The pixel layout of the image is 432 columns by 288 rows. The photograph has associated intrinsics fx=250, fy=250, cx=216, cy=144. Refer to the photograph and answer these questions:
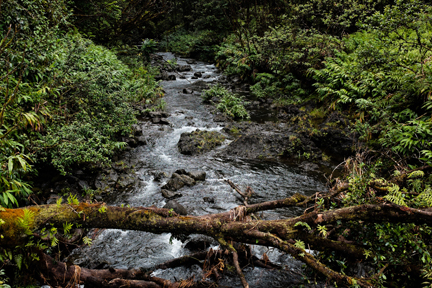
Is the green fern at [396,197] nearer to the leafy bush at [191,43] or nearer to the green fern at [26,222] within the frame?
the green fern at [26,222]

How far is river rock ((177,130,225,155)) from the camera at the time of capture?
10.8 meters

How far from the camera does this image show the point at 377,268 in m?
3.82

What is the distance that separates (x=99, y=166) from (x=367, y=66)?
405 inches

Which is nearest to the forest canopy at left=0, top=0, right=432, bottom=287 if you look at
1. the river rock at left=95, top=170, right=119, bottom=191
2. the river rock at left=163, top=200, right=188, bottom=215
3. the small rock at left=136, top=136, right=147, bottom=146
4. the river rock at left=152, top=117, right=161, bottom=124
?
the river rock at left=95, top=170, right=119, bottom=191

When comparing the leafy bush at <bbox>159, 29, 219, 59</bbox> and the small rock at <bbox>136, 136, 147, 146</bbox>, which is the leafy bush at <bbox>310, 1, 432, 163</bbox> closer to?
the small rock at <bbox>136, 136, 147, 146</bbox>

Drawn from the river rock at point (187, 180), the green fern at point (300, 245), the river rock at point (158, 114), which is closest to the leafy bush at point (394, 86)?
the green fern at point (300, 245)

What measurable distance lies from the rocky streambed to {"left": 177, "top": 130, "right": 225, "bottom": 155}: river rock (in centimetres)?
4

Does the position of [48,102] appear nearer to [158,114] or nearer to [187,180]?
[187,180]

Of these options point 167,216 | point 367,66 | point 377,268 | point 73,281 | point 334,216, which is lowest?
point 73,281

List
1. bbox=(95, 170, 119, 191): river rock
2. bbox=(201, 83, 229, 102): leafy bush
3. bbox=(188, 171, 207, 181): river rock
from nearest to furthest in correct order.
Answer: bbox=(95, 170, 119, 191): river rock < bbox=(188, 171, 207, 181): river rock < bbox=(201, 83, 229, 102): leafy bush

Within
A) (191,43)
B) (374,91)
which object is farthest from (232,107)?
(191,43)

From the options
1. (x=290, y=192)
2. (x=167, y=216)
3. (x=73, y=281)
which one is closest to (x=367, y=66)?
(x=290, y=192)

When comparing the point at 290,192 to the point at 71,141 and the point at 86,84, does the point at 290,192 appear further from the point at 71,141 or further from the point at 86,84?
the point at 86,84

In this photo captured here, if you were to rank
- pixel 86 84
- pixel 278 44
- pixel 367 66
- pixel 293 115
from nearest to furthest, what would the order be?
pixel 86 84
pixel 367 66
pixel 293 115
pixel 278 44
